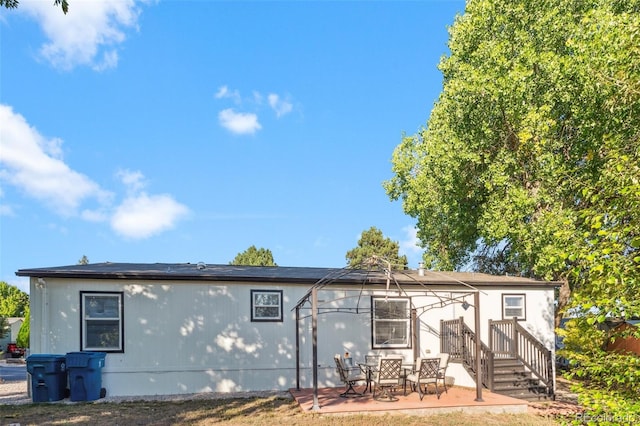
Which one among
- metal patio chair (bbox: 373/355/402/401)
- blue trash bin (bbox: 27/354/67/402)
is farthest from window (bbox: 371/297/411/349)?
blue trash bin (bbox: 27/354/67/402)

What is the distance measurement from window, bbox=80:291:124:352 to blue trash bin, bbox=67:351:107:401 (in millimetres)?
628

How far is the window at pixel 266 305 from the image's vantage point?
38.8 feet

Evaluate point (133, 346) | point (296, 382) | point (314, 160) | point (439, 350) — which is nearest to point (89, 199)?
point (133, 346)

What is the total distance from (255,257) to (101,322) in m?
26.2

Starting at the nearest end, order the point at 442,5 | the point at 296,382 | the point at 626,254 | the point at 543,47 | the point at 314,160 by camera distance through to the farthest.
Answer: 1. the point at 626,254
2. the point at 296,382
3. the point at 543,47
4. the point at 314,160
5. the point at 442,5

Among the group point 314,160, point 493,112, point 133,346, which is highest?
point 493,112

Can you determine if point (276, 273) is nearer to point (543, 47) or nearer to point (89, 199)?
point (89, 199)

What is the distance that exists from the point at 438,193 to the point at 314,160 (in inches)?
192

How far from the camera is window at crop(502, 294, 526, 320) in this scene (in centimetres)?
1328

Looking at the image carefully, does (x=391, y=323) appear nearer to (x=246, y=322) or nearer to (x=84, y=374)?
(x=246, y=322)

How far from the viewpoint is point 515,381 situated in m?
11.4

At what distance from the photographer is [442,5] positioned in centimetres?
1853

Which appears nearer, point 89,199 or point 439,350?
point 439,350

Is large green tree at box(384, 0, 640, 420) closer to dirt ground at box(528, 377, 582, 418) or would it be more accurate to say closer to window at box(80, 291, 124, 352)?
dirt ground at box(528, 377, 582, 418)
